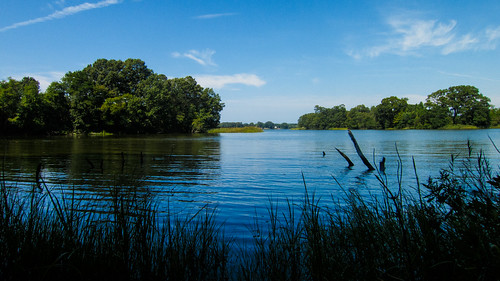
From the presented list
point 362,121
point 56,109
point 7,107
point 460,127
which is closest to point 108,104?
point 56,109

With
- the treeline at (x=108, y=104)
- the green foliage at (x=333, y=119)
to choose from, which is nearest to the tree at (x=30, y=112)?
the treeline at (x=108, y=104)

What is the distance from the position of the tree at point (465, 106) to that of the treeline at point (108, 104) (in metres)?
85.3

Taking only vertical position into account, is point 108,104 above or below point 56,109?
above

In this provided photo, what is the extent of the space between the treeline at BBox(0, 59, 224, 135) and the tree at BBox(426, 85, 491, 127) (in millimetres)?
85279

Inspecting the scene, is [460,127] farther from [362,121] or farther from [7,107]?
[7,107]

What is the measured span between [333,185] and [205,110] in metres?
94.2

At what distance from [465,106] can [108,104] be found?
11898cm

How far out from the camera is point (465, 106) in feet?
368

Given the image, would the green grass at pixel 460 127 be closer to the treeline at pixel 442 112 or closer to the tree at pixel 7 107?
the treeline at pixel 442 112

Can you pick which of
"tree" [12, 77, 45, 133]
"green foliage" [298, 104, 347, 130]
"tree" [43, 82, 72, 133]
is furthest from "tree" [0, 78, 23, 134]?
"green foliage" [298, 104, 347, 130]

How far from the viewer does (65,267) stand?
10.6 feet

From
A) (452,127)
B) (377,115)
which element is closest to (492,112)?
(452,127)

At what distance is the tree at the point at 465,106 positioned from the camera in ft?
356

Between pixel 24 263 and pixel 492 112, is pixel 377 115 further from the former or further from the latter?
pixel 24 263
